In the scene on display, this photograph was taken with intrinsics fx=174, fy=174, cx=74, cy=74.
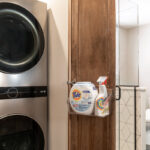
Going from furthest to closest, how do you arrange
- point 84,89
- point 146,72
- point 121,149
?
point 146,72, point 121,149, point 84,89

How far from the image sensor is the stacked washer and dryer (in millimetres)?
1129

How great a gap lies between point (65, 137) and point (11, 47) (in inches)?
27.8

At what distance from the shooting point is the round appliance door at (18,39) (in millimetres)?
1130

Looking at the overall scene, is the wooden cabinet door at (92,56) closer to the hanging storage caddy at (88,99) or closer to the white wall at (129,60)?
the hanging storage caddy at (88,99)

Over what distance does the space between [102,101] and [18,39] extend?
27.7 inches

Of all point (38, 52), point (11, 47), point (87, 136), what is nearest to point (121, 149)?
point (87, 136)

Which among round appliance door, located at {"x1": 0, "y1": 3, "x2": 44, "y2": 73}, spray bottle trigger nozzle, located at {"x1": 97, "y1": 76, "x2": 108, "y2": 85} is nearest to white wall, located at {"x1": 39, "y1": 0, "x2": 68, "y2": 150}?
round appliance door, located at {"x1": 0, "y1": 3, "x2": 44, "y2": 73}

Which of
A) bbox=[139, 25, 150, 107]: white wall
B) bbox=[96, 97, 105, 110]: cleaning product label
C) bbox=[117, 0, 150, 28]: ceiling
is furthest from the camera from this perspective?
bbox=[139, 25, 150, 107]: white wall

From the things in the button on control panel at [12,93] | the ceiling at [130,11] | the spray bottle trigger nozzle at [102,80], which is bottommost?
the button on control panel at [12,93]

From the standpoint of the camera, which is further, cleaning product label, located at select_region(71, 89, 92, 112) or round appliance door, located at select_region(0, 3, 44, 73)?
round appliance door, located at select_region(0, 3, 44, 73)

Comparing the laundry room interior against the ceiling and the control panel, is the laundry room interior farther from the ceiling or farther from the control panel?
the ceiling

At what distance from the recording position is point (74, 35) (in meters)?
1.10

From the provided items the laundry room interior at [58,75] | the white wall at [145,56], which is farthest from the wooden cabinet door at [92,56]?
the white wall at [145,56]

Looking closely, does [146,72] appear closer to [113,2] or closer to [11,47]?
[113,2]
